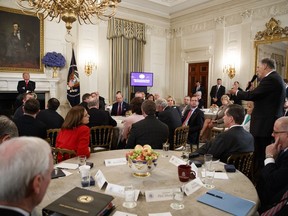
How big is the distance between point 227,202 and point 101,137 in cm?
284

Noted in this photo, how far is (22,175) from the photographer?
2.89 ft

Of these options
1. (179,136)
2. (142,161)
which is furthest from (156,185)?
(179,136)

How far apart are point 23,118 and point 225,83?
271 inches

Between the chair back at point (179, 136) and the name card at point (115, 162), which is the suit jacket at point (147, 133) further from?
the chair back at point (179, 136)

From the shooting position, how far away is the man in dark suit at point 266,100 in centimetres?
295

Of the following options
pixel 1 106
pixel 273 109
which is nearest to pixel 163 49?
pixel 1 106

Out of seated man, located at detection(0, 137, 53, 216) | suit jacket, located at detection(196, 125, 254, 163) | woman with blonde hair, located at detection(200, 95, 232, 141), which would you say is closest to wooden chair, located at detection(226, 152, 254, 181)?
suit jacket, located at detection(196, 125, 254, 163)

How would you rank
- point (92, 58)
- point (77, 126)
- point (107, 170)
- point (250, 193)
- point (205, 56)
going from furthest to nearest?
point (205, 56) → point (92, 58) → point (77, 126) → point (107, 170) → point (250, 193)

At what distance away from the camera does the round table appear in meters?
1.39

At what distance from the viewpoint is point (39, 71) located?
728 centimetres

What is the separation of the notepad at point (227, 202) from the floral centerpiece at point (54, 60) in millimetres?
6742

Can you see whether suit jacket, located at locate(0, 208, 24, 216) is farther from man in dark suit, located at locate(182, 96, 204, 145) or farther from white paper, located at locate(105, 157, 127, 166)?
man in dark suit, located at locate(182, 96, 204, 145)

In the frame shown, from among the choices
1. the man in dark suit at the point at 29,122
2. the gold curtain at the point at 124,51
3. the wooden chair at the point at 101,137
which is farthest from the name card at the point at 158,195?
the gold curtain at the point at 124,51

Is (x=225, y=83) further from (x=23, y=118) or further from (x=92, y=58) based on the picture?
(x=23, y=118)
